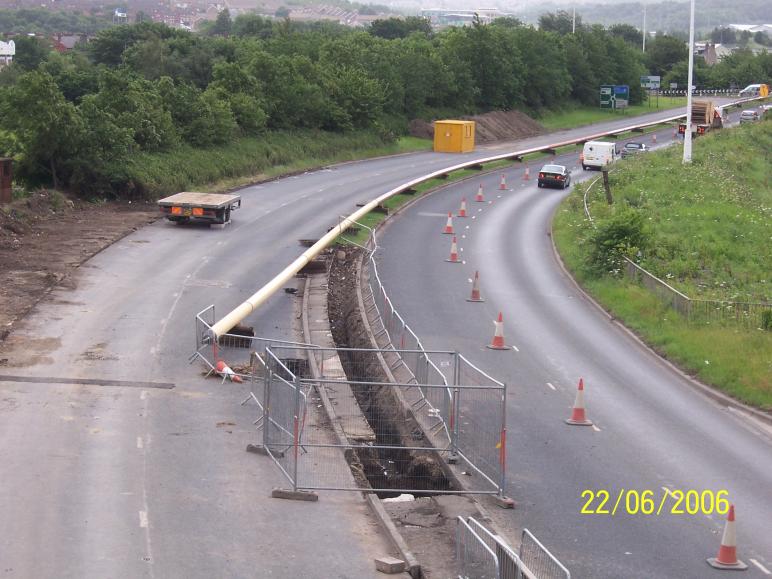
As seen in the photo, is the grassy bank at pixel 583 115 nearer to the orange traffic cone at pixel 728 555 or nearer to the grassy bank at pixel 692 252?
the grassy bank at pixel 692 252

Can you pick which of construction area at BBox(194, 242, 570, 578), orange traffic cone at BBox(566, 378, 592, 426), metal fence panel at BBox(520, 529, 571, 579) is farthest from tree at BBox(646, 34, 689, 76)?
metal fence panel at BBox(520, 529, 571, 579)

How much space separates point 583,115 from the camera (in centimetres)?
11262

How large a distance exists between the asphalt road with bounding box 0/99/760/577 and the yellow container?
46698mm

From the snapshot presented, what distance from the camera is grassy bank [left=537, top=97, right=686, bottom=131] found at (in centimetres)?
10425

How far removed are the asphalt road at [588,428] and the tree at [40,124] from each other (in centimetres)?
1436

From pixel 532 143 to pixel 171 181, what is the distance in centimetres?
4329

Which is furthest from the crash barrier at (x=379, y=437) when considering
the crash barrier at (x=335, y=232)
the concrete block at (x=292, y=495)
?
the crash barrier at (x=335, y=232)

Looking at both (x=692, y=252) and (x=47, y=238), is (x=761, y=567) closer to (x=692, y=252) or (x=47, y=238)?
(x=692, y=252)

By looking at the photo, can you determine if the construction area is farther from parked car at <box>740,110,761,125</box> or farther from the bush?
parked car at <box>740,110,761,125</box>

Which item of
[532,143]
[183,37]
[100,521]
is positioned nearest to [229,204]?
[100,521]

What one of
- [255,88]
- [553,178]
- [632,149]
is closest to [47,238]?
[553,178]

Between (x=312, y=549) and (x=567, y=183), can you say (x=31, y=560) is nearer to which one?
(x=312, y=549)

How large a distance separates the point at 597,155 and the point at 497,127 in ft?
71.5

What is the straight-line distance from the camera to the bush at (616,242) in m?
35.2
